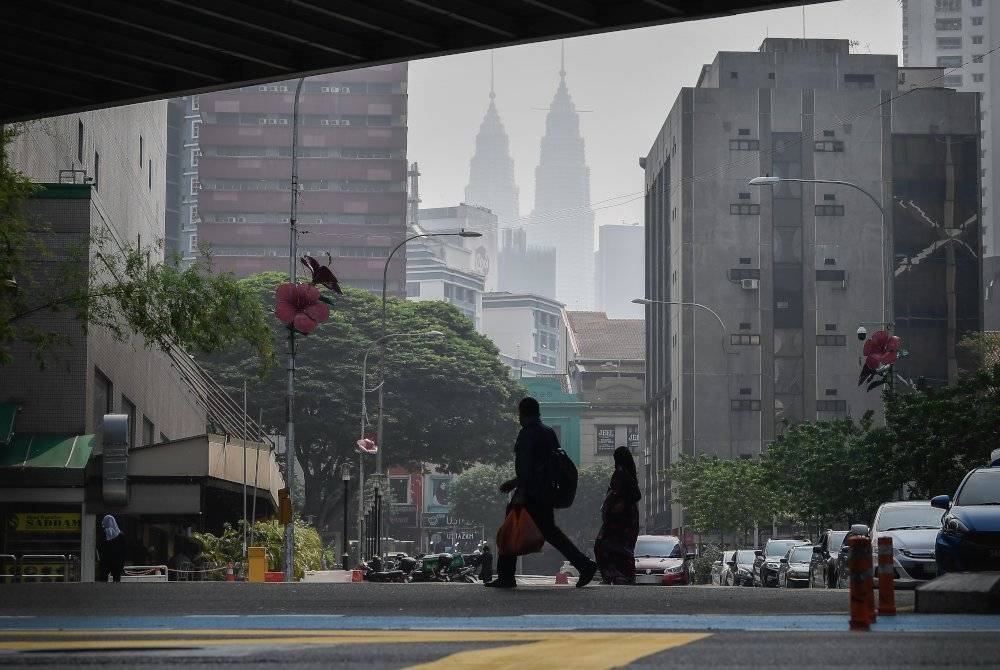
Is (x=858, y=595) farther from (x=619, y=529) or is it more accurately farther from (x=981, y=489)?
(x=619, y=529)

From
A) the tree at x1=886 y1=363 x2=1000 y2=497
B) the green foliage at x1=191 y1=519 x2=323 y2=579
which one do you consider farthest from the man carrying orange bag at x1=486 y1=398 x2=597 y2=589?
the green foliage at x1=191 y1=519 x2=323 y2=579

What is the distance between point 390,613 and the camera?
14.8 m

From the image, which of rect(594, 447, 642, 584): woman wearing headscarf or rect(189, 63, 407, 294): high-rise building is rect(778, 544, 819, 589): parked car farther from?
A: rect(189, 63, 407, 294): high-rise building

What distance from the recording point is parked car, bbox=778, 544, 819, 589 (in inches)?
1522

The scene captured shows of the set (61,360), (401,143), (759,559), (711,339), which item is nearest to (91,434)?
(61,360)

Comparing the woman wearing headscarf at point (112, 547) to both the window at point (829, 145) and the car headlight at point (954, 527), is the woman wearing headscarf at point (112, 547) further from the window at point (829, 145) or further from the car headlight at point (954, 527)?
the window at point (829, 145)

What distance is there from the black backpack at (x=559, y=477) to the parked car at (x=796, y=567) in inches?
867

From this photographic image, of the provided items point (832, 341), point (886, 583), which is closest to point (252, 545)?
point (886, 583)

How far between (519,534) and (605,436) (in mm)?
124456

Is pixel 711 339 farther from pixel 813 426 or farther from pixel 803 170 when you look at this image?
pixel 813 426

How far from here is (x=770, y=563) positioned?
44188mm

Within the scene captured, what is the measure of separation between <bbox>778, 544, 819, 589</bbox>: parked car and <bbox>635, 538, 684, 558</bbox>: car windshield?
235cm

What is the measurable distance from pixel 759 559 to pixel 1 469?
1918 centimetres

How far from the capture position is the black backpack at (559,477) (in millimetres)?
17125
